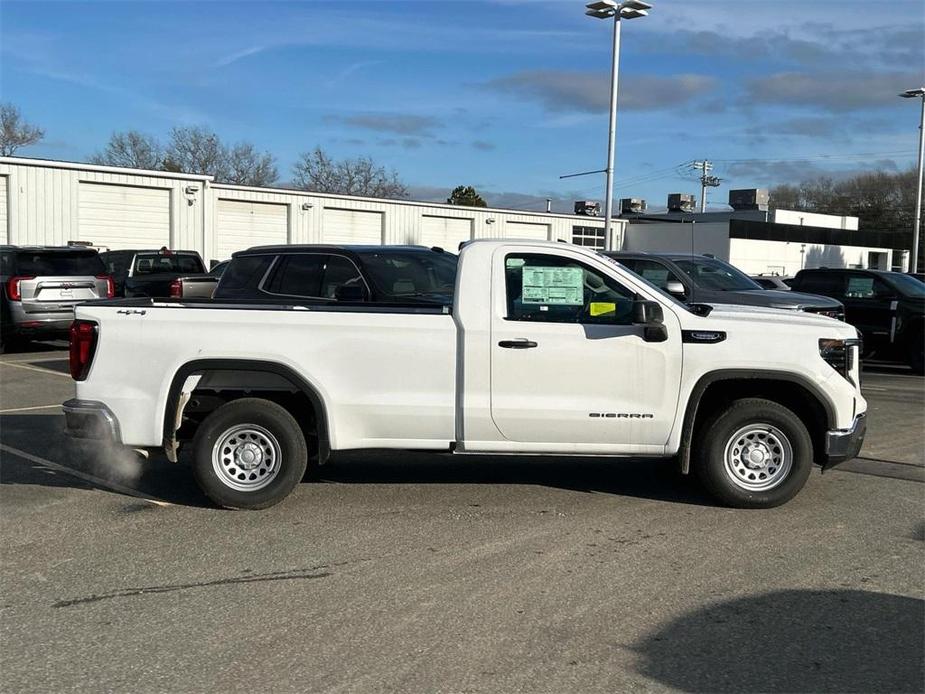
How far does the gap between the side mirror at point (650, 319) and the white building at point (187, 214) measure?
25064mm

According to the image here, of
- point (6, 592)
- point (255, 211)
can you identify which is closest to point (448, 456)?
point (6, 592)

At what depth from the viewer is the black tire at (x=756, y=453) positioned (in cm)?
648

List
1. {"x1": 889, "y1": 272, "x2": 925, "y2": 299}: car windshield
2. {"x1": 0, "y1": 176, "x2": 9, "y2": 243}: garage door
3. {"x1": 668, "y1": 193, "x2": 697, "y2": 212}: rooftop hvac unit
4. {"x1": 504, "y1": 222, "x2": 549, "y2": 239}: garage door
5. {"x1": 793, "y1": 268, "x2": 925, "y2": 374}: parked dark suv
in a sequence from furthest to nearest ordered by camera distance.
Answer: {"x1": 668, "y1": 193, "x2": 697, "y2": 212}: rooftop hvac unit → {"x1": 504, "y1": 222, "x2": 549, "y2": 239}: garage door → {"x1": 0, "y1": 176, "x2": 9, "y2": 243}: garage door → {"x1": 889, "y1": 272, "x2": 925, "y2": 299}: car windshield → {"x1": 793, "y1": 268, "x2": 925, "y2": 374}: parked dark suv

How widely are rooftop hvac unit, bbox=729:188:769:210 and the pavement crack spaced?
205ft

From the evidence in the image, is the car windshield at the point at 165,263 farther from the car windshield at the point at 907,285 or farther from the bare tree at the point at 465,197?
the bare tree at the point at 465,197

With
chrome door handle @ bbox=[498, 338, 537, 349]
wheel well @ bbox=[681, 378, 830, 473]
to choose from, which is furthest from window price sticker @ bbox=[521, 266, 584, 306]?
wheel well @ bbox=[681, 378, 830, 473]

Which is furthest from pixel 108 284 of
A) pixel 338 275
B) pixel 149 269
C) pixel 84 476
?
pixel 84 476

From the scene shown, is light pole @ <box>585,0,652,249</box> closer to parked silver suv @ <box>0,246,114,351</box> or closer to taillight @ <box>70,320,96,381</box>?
parked silver suv @ <box>0,246,114,351</box>

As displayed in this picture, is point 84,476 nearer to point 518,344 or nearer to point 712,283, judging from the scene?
point 518,344

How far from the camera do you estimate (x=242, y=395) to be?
21.9ft

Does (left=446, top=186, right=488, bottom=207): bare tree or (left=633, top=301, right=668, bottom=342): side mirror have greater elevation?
(left=446, top=186, right=488, bottom=207): bare tree

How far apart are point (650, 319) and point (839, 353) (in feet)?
4.69

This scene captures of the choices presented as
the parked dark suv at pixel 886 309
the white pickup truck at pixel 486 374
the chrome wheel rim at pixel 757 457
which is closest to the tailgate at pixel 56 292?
the white pickup truck at pixel 486 374

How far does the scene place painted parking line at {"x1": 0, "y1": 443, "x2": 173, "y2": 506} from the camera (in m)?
6.97
